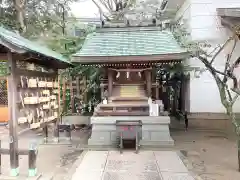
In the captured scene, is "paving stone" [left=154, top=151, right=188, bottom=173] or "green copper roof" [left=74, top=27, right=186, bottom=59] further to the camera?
"green copper roof" [left=74, top=27, right=186, bottom=59]

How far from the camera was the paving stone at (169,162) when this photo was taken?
6.54 m

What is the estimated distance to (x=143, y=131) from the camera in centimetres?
936

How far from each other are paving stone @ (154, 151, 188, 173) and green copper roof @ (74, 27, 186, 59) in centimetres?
333

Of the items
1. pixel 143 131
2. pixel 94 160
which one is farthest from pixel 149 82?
pixel 94 160

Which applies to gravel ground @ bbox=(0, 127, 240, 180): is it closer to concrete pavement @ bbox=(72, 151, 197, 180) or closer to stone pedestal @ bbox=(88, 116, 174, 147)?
concrete pavement @ bbox=(72, 151, 197, 180)

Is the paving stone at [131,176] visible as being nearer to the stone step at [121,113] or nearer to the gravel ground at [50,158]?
the gravel ground at [50,158]

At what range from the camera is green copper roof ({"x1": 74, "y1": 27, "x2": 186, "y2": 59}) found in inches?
369

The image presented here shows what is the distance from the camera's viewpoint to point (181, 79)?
14273 mm

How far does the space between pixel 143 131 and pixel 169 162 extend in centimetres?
229

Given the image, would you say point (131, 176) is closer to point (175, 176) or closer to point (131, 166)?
point (131, 166)

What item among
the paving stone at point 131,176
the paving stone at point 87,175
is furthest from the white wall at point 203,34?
the paving stone at point 87,175

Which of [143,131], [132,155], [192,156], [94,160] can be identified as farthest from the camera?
[143,131]

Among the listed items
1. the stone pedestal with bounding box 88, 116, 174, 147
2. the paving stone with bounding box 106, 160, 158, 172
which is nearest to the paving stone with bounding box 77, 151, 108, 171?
the paving stone with bounding box 106, 160, 158, 172

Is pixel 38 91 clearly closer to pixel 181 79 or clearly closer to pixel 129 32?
pixel 129 32
